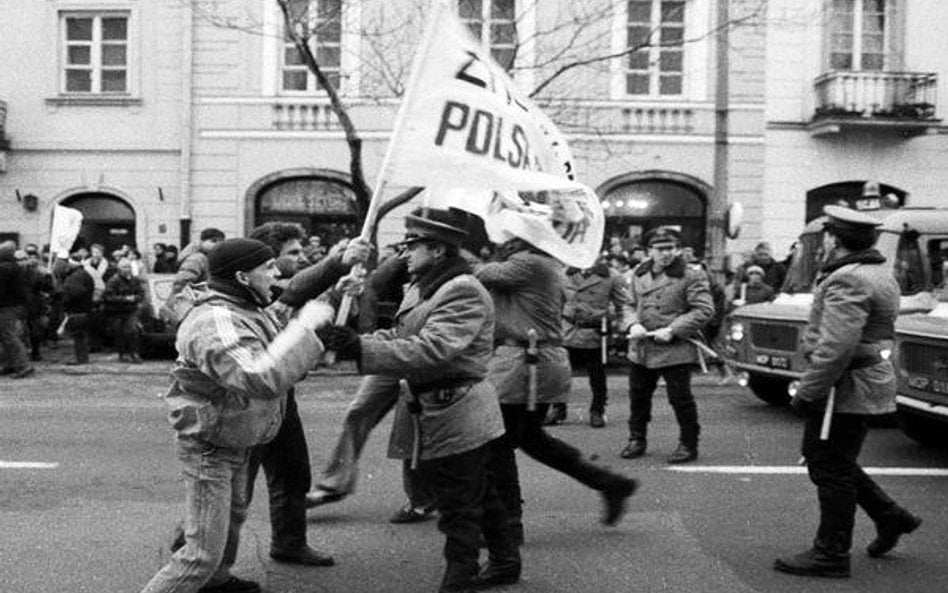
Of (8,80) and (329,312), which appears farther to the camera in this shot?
(8,80)

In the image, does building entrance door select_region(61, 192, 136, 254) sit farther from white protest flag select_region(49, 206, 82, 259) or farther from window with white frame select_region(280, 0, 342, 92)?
white protest flag select_region(49, 206, 82, 259)

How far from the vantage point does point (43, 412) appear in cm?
1108

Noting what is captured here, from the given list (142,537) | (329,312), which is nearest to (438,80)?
(329,312)

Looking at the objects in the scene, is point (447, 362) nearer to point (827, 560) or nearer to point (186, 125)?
point (827, 560)

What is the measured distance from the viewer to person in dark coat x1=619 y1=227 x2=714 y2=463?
8.43 meters

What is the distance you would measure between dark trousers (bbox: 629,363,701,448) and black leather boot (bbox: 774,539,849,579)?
2.87 m

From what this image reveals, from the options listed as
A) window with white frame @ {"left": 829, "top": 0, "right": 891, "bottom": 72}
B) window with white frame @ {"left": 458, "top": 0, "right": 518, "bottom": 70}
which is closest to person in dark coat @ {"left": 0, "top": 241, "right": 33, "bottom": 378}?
window with white frame @ {"left": 458, "top": 0, "right": 518, "bottom": 70}

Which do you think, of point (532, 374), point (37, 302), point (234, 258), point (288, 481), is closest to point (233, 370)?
point (234, 258)

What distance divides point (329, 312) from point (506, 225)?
74.4 inches

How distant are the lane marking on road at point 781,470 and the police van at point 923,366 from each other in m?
0.38

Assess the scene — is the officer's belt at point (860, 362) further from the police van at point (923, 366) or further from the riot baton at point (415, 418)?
the police van at point (923, 366)

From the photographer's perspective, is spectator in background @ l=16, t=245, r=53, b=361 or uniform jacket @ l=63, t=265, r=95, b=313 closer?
uniform jacket @ l=63, t=265, r=95, b=313

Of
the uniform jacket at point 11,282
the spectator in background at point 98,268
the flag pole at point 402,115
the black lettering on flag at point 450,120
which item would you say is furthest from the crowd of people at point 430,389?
the spectator in background at point 98,268

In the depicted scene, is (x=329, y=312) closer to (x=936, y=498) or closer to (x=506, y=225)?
(x=506, y=225)
